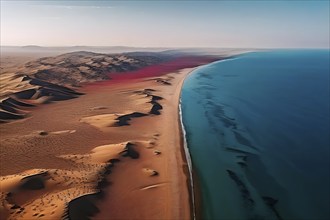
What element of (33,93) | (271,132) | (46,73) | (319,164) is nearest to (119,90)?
(33,93)

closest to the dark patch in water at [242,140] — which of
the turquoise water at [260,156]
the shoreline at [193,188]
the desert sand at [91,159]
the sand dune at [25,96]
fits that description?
the turquoise water at [260,156]

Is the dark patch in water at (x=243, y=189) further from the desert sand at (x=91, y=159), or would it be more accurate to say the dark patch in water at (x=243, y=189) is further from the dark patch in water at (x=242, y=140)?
the dark patch in water at (x=242, y=140)

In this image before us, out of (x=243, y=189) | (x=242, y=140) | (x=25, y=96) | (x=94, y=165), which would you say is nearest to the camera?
(x=243, y=189)

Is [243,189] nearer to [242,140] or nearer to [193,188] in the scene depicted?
[193,188]

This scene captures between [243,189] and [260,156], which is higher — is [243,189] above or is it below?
below

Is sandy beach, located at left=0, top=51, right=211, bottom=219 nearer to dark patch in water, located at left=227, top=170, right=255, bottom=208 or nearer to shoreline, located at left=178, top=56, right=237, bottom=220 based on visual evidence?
shoreline, located at left=178, top=56, right=237, bottom=220

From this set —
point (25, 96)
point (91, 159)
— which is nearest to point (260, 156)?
point (91, 159)

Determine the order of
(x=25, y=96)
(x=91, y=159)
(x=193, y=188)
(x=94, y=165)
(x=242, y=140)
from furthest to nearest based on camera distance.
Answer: (x=25, y=96)
(x=242, y=140)
(x=91, y=159)
(x=94, y=165)
(x=193, y=188)
